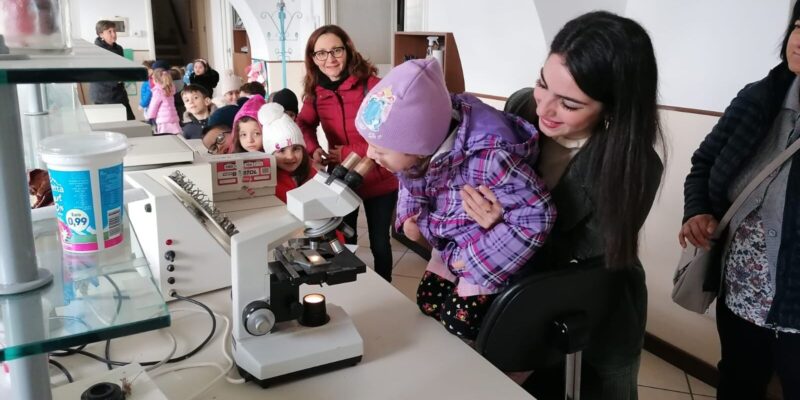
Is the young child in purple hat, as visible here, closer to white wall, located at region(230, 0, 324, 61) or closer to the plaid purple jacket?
the plaid purple jacket

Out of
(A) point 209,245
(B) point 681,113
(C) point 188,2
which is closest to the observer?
(A) point 209,245

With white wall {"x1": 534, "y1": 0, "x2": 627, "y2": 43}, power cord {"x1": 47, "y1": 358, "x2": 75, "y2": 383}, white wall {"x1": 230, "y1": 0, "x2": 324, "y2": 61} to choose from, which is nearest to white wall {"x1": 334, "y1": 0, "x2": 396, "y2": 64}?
white wall {"x1": 230, "y1": 0, "x2": 324, "y2": 61}

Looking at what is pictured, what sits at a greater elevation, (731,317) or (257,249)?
(257,249)

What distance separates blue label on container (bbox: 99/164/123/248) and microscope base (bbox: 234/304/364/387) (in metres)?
0.28

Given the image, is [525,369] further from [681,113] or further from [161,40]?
[161,40]

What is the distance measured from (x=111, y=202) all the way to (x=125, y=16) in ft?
28.8

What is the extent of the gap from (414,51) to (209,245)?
8.11 ft

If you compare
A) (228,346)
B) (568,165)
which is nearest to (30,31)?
(228,346)

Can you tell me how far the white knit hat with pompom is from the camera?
2.18m

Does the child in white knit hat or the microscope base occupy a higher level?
the child in white knit hat

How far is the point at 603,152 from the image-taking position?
1032 mm

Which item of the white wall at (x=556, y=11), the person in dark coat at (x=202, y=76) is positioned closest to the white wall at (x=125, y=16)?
the person in dark coat at (x=202, y=76)

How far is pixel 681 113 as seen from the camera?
83.9 inches

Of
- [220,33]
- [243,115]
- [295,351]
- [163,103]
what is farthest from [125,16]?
[295,351]
